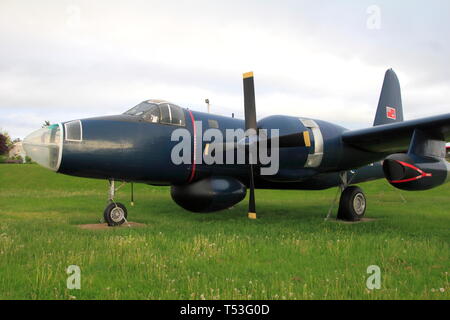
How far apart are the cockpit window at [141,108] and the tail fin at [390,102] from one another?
9.57m

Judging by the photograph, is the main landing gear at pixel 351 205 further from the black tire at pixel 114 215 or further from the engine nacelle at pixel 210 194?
the black tire at pixel 114 215

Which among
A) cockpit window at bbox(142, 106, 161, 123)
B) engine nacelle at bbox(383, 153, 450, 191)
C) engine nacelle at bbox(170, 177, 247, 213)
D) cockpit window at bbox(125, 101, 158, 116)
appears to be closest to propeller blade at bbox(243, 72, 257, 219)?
engine nacelle at bbox(170, 177, 247, 213)

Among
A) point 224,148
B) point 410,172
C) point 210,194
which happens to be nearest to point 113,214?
point 210,194

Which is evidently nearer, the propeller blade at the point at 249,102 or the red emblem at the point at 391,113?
the propeller blade at the point at 249,102

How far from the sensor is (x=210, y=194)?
1078 centimetres

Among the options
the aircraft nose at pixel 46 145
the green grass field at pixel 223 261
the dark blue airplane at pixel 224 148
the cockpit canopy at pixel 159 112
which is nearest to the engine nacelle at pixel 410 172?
the dark blue airplane at pixel 224 148

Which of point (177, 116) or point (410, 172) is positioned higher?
point (177, 116)

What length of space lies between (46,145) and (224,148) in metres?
4.67

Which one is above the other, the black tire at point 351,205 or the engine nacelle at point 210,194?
the engine nacelle at point 210,194

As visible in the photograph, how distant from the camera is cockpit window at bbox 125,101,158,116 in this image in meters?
10.6

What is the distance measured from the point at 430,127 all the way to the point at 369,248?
14.8 ft

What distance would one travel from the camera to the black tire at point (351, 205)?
42.6ft

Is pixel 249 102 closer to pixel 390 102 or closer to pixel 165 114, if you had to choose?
pixel 165 114

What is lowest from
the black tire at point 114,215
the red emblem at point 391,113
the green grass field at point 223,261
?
the green grass field at point 223,261
